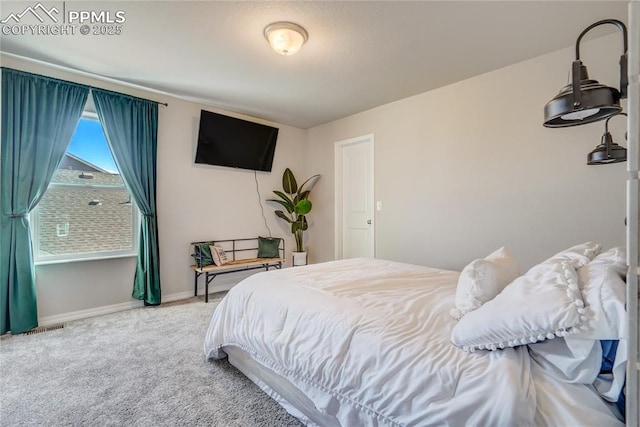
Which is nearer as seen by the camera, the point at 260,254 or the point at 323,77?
the point at 323,77

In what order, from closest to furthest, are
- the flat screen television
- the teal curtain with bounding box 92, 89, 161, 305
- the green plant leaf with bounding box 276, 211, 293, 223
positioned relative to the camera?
the teal curtain with bounding box 92, 89, 161, 305 → the flat screen television → the green plant leaf with bounding box 276, 211, 293, 223

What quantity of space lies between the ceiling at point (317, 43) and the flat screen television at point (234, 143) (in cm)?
46

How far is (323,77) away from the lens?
10.2 feet

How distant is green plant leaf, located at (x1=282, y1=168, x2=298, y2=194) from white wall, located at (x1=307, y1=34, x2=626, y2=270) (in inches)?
53.6

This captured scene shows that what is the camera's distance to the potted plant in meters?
4.64

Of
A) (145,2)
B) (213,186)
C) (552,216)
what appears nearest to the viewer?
(145,2)

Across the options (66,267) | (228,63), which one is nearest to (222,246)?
(66,267)

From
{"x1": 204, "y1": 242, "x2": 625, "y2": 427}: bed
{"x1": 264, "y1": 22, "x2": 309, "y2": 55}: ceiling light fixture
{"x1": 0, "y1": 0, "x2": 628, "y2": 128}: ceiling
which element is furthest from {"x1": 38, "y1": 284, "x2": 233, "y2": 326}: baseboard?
{"x1": 264, "y1": 22, "x2": 309, "y2": 55}: ceiling light fixture

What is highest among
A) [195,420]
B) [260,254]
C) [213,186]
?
[213,186]

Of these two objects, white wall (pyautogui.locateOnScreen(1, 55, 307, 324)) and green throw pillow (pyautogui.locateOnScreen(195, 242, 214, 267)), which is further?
green throw pillow (pyautogui.locateOnScreen(195, 242, 214, 267))

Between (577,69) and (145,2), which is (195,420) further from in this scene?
(145,2)

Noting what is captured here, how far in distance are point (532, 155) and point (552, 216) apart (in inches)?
22.6

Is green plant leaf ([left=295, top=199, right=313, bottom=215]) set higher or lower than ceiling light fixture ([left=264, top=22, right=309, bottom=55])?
lower

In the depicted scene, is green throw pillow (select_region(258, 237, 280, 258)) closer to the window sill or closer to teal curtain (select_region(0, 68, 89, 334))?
the window sill
